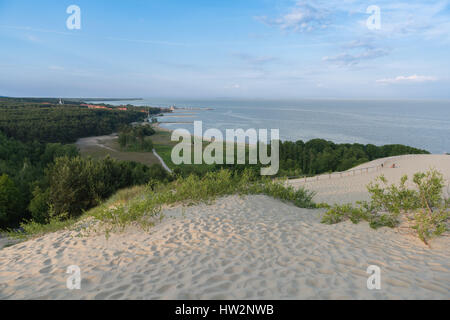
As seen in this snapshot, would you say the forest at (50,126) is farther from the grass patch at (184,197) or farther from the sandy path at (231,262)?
the sandy path at (231,262)

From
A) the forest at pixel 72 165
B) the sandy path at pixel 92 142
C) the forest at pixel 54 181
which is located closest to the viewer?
the forest at pixel 54 181

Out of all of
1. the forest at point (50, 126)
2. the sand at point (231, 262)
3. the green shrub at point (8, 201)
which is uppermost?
the forest at point (50, 126)

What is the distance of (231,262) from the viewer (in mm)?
4711

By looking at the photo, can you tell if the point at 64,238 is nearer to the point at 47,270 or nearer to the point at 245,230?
the point at 47,270

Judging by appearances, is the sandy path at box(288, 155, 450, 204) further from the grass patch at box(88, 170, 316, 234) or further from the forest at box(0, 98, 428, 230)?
the grass patch at box(88, 170, 316, 234)

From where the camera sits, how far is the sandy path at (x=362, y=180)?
55.8 ft

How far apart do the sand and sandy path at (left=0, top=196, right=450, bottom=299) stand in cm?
2

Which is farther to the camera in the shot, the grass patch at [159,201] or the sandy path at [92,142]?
the sandy path at [92,142]

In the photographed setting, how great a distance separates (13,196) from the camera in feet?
64.6

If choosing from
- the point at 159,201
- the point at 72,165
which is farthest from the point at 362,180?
the point at 72,165

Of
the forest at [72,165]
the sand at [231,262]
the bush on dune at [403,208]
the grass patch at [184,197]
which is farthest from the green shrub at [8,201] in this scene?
the bush on dune at [403,208]

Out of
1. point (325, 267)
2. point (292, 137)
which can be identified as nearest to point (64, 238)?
point (325, 267)

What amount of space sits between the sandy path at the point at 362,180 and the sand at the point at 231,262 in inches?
394

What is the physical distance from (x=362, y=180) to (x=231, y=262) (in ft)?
72.6
